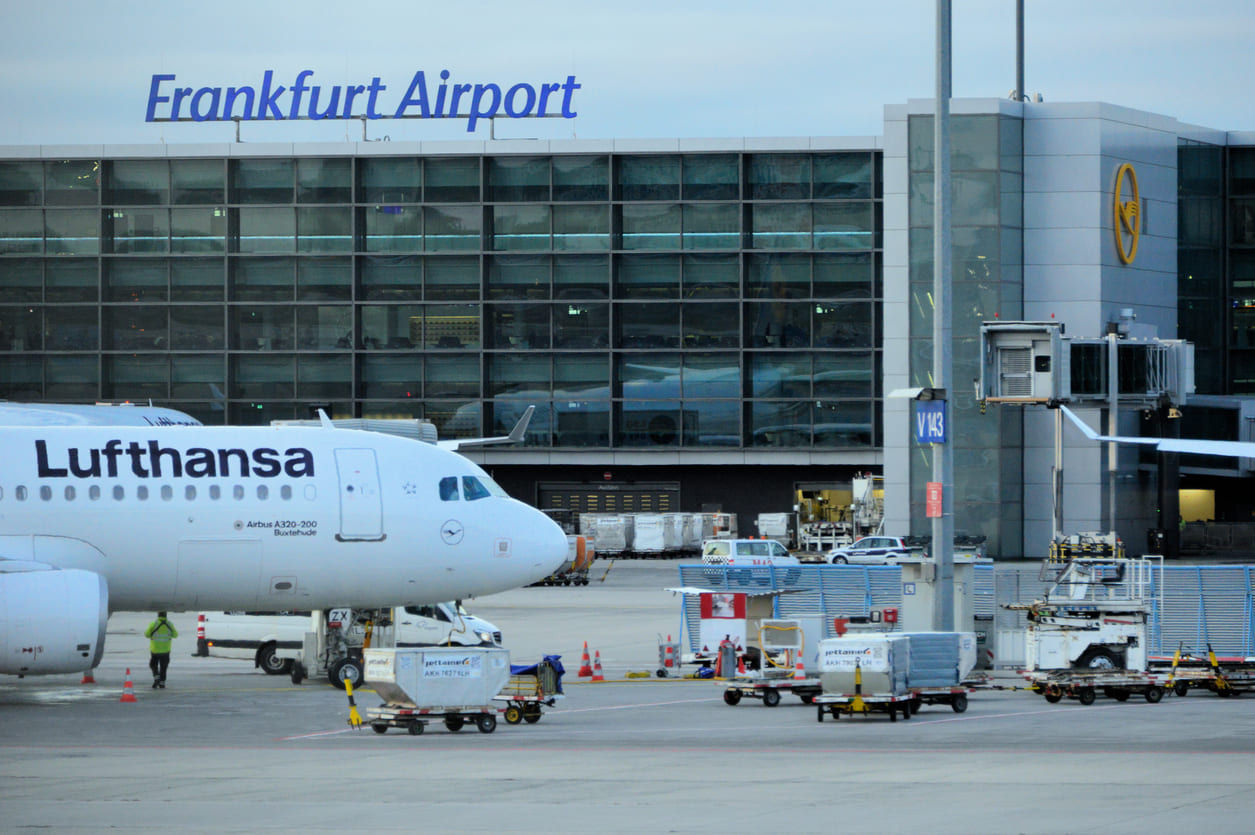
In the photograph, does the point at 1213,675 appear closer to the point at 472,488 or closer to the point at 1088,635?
the point at 1088,635

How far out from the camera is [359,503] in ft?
109

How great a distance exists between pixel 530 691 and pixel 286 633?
11138 millimetres

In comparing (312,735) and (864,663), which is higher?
(864,663)

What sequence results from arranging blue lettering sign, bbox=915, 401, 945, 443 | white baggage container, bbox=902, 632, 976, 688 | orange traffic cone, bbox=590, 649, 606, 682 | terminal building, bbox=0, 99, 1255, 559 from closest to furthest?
white baggage container, bbox=902, 632, 976, 688
blue lettering sign, bbox=915, 401, 945, 443
orange traffic cone, bbox=590, 649, 606, 682
terminal building, bbox=0, 99, 1255, 559

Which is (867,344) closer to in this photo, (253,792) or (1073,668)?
(1073,668)

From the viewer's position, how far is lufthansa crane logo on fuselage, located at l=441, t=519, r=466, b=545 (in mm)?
33688

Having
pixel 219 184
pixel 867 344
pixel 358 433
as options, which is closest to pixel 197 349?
pixel 219 184

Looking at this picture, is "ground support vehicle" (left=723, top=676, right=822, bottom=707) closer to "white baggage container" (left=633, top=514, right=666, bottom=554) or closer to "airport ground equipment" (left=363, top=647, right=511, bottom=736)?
"airport ground equipment" (left=363, top=647, right=511, bottom=736)

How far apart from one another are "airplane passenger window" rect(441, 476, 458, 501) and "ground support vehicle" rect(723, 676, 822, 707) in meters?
6.83

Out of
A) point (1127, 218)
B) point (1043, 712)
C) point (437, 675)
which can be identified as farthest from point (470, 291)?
point (437, 675)

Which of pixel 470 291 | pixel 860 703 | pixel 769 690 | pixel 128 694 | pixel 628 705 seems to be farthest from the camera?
pixel 470 291

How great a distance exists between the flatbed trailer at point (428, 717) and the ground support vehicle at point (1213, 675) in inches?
527

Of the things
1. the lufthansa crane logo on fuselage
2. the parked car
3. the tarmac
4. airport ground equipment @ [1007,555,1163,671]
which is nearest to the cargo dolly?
the tarmac

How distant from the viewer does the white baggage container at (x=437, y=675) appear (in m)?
26.9
